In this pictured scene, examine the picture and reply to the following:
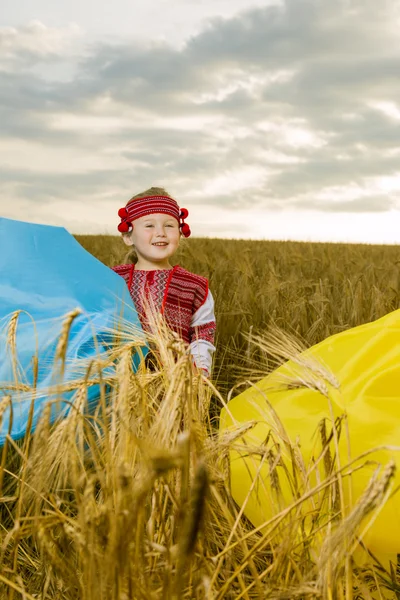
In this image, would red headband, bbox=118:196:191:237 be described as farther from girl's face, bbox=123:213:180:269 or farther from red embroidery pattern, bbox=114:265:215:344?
red embroidery pattern, bbox=114:265:215:344

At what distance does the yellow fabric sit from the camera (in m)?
1.08

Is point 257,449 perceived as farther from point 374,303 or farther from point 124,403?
point 374,303

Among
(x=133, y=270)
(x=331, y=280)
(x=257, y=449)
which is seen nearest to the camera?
(x=257, y=449)

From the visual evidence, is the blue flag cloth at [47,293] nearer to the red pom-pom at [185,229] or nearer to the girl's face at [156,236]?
the girl's face at [156,236]

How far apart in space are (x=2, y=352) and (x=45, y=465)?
0.71m

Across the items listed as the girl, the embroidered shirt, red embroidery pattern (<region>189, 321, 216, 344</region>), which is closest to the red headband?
the girl

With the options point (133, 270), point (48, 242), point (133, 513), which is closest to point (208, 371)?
point (133, 270)

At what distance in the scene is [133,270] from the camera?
1872 millimetres

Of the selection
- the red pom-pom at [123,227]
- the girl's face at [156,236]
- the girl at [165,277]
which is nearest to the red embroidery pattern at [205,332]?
the girl at [165,277]

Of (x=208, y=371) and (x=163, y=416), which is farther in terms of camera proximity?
(x=208, y=371)

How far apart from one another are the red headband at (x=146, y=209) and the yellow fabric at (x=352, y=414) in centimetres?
58

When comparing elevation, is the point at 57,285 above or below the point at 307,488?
above

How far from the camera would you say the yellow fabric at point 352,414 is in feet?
3.56

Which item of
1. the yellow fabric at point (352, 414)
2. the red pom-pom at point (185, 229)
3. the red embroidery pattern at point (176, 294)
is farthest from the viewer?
the red pom-pom at point (185, 229)
